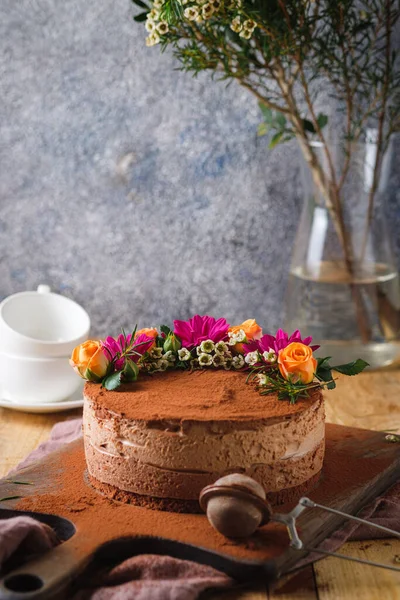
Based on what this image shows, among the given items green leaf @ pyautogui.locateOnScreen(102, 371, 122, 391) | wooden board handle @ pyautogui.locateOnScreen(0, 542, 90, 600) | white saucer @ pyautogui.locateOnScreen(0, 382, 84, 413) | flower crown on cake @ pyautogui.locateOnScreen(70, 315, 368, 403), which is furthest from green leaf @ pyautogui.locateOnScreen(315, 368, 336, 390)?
white saucer @ pyautogui.locateOnScreen(0, 382, 84, 413)

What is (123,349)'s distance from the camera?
1.45 metres

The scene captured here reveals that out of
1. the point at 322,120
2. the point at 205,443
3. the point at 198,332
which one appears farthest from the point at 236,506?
the point at 322,120

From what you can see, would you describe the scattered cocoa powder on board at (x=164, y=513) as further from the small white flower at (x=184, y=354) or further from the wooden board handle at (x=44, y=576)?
the small white flower at (x=184, y=354)

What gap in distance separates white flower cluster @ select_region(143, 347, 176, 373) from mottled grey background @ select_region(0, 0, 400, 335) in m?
1.00

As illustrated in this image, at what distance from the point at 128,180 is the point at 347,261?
2.22 feet

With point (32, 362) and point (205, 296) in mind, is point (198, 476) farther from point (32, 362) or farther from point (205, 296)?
point (205, 296)

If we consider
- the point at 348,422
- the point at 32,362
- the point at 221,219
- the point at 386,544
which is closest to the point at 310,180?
the point at 221,219

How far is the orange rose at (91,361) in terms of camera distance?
1.39 m

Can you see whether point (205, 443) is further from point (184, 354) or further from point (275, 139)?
point (275, 139)

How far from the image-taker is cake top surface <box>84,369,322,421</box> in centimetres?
128

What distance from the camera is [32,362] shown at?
187 cm

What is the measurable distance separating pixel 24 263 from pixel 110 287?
0.84ft

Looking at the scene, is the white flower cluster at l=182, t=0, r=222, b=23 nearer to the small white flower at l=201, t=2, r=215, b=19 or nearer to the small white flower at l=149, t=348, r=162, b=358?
the small white flower at l=201, t=2, r=215, b=19

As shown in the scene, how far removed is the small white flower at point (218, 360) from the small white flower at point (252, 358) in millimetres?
40
